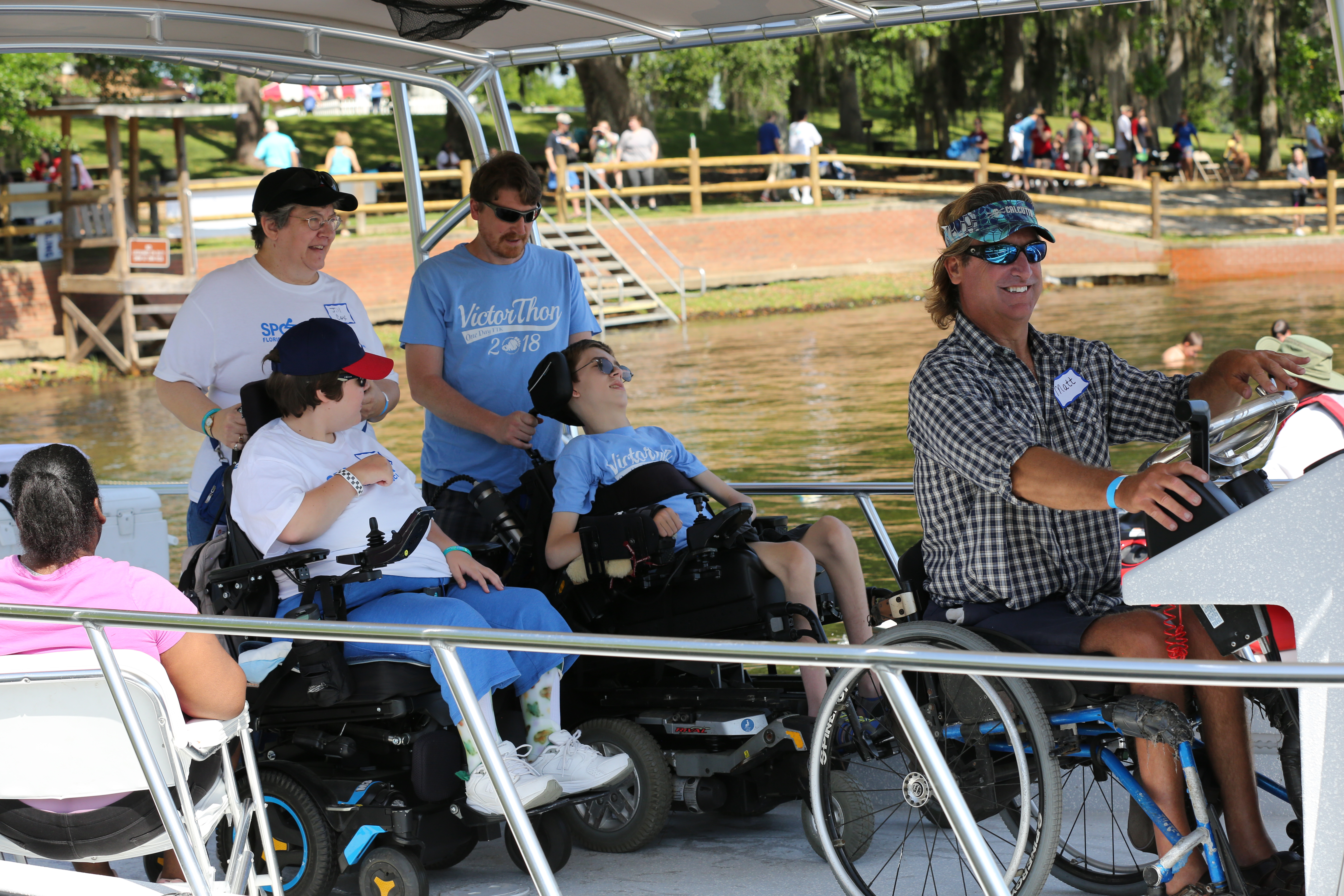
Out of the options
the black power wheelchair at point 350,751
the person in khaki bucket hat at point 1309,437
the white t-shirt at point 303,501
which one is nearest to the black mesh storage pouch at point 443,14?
the white t-shirt at point 303,501

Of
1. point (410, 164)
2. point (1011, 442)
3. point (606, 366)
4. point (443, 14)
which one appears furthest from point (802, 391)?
point (1011, 442)

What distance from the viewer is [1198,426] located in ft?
8.63

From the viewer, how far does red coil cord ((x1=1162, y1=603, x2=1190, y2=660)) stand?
9.00 feet

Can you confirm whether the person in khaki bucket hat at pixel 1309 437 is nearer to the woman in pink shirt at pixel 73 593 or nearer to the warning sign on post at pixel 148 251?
the woman in pink shirt at pixel 73 593

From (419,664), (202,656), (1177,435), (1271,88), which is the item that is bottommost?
(419,664)

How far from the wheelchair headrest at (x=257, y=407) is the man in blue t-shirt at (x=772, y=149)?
2509 centimetres

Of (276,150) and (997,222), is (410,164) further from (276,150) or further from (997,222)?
(276,150)

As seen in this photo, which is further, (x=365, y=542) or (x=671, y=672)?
(x=671, y=672)

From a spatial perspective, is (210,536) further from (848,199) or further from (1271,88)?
(1271,88)

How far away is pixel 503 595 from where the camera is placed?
3834 mm

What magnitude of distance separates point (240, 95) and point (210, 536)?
99.2 feet

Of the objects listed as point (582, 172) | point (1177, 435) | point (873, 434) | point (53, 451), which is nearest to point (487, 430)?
point (53, 451)

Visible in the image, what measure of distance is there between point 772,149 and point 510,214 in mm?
26354

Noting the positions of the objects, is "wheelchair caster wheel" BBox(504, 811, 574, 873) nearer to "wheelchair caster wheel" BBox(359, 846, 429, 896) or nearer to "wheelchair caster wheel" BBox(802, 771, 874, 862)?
"wheelchair caster wheel" BBox(359, 846, 429, 896)
